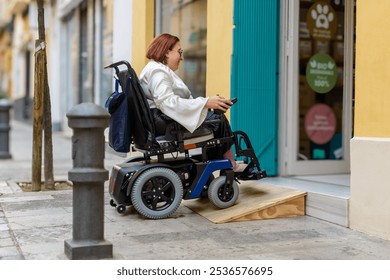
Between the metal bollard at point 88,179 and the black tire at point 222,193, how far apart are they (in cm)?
161

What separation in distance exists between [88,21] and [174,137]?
9660mm

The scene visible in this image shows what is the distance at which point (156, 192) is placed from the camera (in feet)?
16.8

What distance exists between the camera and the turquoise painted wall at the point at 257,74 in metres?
6.44

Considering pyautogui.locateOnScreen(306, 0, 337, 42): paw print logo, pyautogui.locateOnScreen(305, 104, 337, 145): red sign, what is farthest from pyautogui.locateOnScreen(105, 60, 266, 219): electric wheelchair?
pyautogui.locateOnScreen(306, 0, 337, 42): paw print logo

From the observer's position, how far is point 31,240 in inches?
175

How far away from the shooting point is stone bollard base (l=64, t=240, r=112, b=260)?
3818mm

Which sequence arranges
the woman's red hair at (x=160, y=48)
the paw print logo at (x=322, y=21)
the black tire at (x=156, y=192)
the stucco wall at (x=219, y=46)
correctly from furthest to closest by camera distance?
the paw print logo at (x=322, y=21)
the stucco wall at (x=219, y=46)
the woman's red hair at (x=160, y=48)
the black tire at (x=156, y=192)

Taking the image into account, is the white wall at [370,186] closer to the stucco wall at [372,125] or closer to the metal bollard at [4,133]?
the stucco wall at [372,125]

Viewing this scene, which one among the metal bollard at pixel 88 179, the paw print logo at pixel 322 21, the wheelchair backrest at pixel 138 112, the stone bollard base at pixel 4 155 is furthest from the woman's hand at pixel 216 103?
the stone bollard base at pixel 4 155

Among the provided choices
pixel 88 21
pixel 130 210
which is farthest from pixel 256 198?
pixel 88 21

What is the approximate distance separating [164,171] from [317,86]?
2808 millimetres

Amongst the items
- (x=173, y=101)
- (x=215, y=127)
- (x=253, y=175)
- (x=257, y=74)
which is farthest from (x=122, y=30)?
(x=253, y=175)

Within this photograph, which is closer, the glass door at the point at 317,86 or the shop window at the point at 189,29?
the glass door at the point at 317,86
